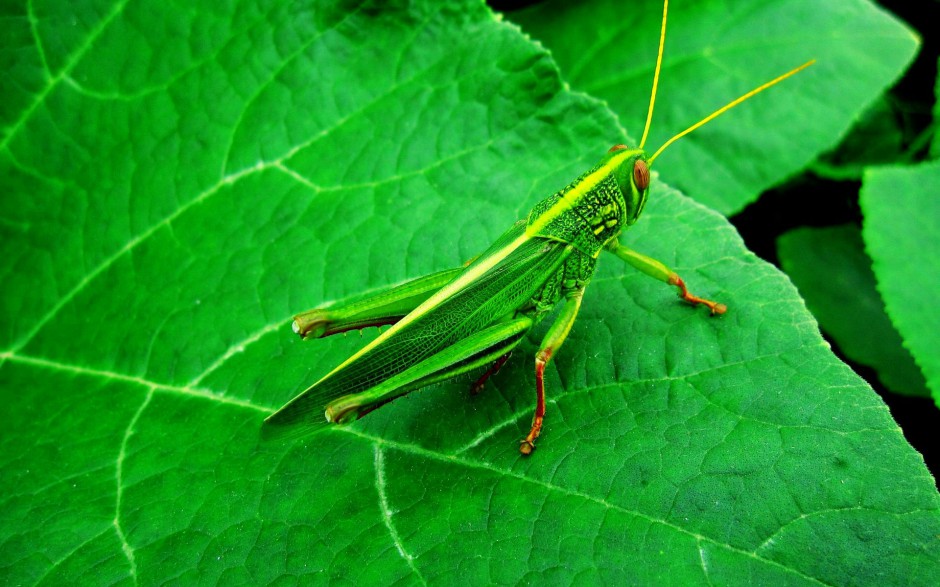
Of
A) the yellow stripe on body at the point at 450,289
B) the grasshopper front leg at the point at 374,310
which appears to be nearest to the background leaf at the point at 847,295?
the yellow stripe on body at the point at 450,289

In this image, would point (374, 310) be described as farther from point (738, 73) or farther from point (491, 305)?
point (738, 73)

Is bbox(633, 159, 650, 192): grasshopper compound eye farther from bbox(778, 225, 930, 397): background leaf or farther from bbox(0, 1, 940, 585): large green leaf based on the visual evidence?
bbox(778, 225, 930, 397): background leaf

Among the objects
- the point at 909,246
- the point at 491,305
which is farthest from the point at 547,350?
the point at 909,246

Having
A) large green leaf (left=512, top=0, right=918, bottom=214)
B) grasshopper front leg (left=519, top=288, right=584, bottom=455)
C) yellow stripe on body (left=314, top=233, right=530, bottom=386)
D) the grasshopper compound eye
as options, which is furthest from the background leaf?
yellow stripe on body (left=314, top=233, right=530, bottom=386)

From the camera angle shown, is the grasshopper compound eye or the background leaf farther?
the background leaf

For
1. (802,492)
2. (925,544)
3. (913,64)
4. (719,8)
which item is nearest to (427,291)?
(802,492)

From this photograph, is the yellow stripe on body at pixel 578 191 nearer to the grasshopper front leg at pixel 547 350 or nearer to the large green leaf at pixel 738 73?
the grasshopper front leg at pixel 547 350
